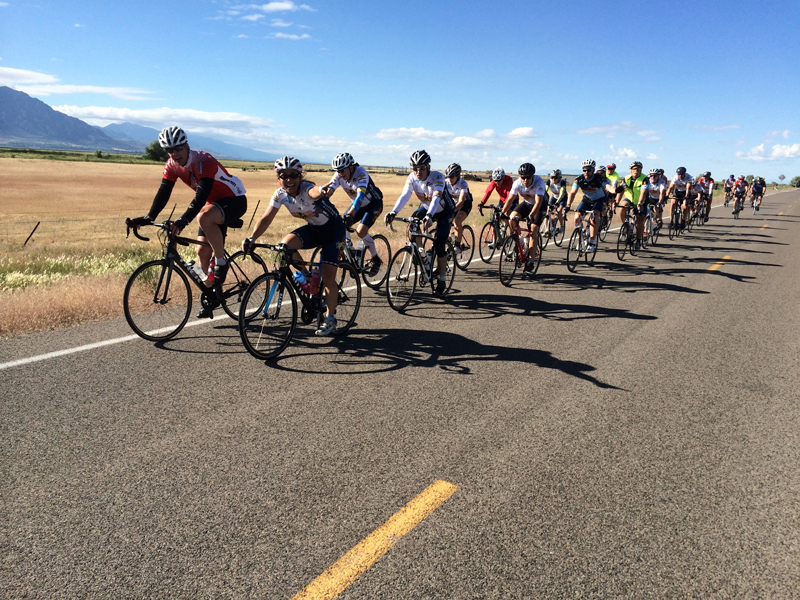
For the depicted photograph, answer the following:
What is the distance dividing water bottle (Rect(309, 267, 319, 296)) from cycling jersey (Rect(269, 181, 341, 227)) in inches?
21.8

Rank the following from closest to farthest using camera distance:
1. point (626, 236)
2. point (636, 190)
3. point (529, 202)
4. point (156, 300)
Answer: point (156, 300) < point (529, 202) < point (626, 236) < point (636, 190)

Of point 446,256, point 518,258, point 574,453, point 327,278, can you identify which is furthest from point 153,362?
point 518,258

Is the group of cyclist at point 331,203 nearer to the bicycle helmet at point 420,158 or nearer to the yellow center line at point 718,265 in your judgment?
the bicycle helmet at point 420,158

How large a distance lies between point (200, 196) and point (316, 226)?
133cm

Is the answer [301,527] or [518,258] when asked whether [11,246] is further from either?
[301,527]

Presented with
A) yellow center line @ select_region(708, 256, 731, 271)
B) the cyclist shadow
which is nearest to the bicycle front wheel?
the cyclist shadow

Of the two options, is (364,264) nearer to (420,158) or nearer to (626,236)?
(420,158)

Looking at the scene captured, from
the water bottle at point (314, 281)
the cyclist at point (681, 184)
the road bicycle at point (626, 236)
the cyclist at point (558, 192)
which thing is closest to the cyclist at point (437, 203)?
the water bottle at point (314, 281)

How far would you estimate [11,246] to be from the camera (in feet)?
54.3

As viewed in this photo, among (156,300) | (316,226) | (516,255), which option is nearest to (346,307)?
(316,226)

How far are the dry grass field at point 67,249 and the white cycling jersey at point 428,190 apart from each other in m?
4.39

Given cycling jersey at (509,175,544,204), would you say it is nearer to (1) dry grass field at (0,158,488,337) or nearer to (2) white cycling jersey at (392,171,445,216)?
(2) white cycling jersey at (392,171,445,216)

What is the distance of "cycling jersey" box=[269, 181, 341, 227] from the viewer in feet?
20.0

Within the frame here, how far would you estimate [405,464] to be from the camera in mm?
3566
